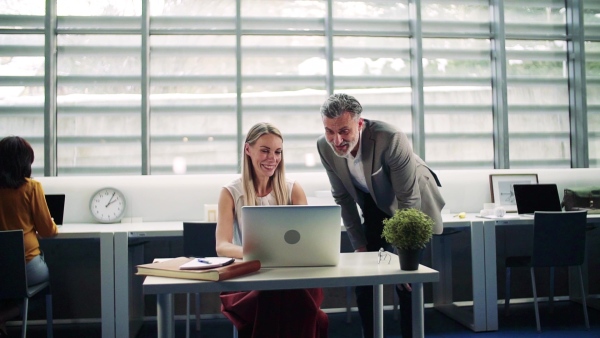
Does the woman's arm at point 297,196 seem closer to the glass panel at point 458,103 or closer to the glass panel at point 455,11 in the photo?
the glass panel at point 458,103

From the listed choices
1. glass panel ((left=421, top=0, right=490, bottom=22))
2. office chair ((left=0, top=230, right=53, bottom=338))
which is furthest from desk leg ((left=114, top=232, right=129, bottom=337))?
glass panel ((left=421, top=0, right=490, bottom=22))

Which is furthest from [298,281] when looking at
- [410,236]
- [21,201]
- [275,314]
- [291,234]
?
[21,201]

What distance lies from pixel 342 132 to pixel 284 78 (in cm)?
286

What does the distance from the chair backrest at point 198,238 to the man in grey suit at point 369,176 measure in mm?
1051

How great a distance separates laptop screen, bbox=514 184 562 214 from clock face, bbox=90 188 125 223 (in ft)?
12.3

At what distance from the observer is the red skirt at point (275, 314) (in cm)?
214

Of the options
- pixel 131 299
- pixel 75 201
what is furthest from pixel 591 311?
pixel 75 201

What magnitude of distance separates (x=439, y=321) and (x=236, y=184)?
9.19 feet

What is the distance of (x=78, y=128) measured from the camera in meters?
5.15

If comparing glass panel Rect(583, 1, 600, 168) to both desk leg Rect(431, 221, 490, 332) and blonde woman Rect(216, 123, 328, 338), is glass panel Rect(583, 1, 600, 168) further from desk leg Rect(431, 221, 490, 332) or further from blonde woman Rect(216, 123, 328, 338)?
blonde woman Rect(216, 123, 328, 338)

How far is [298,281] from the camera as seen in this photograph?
191cm

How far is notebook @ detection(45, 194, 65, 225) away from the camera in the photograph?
4578 mm

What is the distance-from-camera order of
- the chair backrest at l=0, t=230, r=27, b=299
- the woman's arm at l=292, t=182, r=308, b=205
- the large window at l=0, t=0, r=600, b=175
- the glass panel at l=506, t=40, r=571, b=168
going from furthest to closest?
the glass panel at l=506, t=40, r=571, b=168
the large window at l=0, t=0, r=600, b=175
the chair backrest at l=0, t=230, r=27, b=299
the woman's arm at l=292, t=182, r=308, b=205

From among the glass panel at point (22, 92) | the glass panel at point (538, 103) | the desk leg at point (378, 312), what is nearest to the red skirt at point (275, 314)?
the desk leg at point (378, 312)
